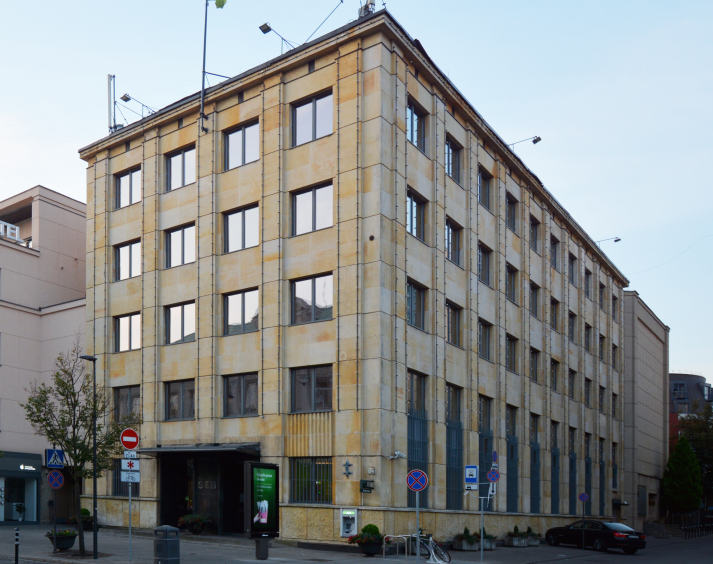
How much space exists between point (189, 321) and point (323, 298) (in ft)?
25.5

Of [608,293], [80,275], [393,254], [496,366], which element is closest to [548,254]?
[496,366]

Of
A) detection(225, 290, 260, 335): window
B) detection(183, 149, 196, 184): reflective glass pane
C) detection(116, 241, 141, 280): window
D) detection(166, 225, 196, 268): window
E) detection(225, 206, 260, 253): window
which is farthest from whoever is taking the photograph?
detection(116, 241, 141, 280): window

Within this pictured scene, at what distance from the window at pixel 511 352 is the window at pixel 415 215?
11439 mm

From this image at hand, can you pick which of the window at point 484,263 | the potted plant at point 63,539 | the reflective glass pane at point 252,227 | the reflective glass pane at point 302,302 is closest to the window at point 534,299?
the window at point 484,263

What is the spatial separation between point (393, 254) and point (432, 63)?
30.3 ft

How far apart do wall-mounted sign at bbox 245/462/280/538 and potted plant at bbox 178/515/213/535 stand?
385 inches

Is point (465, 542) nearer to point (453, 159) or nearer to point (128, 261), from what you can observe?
point (453, 159)

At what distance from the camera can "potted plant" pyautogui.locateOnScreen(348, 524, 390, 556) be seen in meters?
28.2

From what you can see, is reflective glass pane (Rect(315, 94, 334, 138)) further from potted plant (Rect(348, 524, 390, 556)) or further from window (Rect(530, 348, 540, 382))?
window (Rect(530, 348, 540, 382))

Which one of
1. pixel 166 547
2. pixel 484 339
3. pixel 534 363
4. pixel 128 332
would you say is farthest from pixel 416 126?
pixel 166 547

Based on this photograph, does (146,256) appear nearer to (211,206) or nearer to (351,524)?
(211,206)

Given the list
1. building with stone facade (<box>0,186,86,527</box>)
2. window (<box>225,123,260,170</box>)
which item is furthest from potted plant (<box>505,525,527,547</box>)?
building with stone facade (<box>0,186,86,527</box>)

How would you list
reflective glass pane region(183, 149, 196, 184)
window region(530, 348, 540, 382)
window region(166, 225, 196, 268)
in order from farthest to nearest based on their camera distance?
1. window region(530, 348, 540, 382)
2. reflective glass pane region(183, 149, 196, 184)
3. window region(166, 225, 196, 268)

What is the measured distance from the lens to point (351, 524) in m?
29.8
